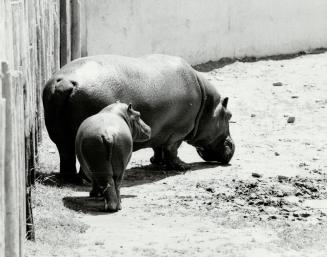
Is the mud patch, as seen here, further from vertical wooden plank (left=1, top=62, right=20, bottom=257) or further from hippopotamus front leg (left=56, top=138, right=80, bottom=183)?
vertical wooden plank (left=1, top=62, right=20, bottom=257)

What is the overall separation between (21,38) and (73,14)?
686cm

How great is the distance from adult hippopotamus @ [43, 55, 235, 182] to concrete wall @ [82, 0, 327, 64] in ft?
14.3

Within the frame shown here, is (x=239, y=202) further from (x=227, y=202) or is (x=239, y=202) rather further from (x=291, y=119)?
(x=291, y=119)

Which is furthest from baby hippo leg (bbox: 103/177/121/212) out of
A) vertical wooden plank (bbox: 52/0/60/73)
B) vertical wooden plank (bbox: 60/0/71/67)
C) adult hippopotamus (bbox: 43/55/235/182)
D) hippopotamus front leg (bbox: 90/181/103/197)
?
vertical wooden plank (bbox: 60/0/71/67)

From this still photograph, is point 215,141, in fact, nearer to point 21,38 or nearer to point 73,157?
point 73,157

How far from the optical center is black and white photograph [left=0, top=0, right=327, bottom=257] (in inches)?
258

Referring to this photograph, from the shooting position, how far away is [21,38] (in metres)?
6.18

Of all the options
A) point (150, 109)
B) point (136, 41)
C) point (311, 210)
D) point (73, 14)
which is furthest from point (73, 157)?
point (136, 41)

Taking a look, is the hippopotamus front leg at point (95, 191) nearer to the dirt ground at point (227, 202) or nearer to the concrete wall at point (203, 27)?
the dirt ground at point (227, 202)

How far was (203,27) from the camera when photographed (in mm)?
15320

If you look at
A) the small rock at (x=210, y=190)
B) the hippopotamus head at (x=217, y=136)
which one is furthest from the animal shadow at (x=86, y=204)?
the hippopotamus head at (x=217, y=136)

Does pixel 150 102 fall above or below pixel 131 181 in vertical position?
above

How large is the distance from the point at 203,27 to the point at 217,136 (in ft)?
16.7

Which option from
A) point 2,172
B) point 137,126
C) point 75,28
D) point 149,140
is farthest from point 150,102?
point 2,172
